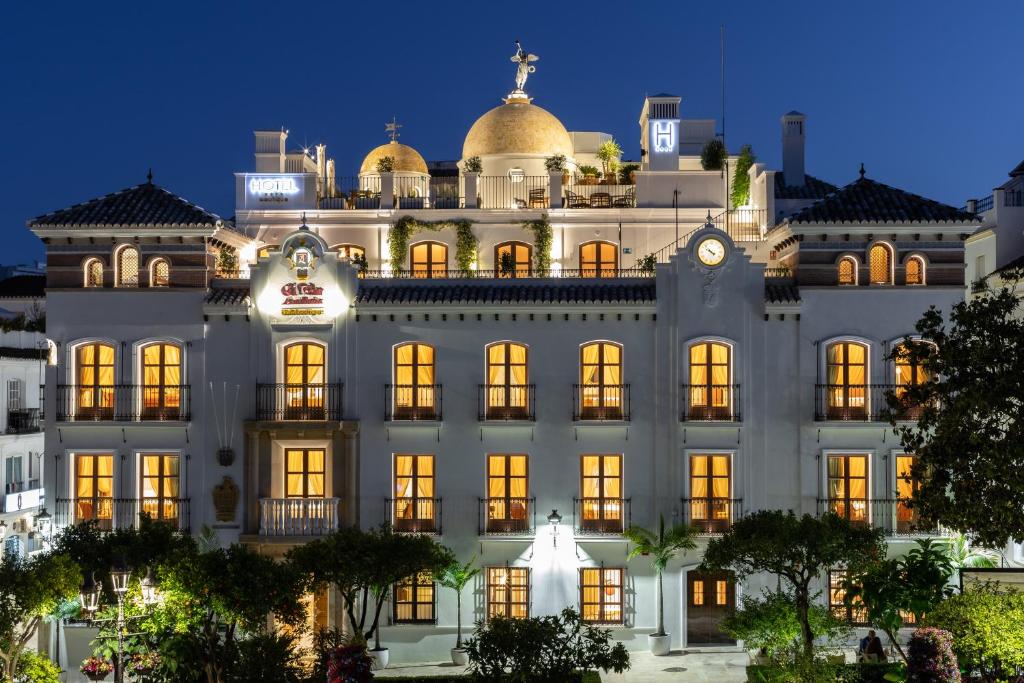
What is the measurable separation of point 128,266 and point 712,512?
63.8 ft

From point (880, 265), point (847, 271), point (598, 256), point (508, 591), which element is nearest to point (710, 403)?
point (847, 271)

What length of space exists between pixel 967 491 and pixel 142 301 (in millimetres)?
24132

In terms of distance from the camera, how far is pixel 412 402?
3634 centimetres

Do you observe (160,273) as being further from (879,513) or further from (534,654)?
(879,513)

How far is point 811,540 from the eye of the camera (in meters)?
30.3

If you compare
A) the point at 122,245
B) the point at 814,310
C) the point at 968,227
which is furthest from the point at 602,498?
the point at 122,245

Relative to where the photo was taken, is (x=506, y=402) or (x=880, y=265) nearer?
(x=506, y=402)

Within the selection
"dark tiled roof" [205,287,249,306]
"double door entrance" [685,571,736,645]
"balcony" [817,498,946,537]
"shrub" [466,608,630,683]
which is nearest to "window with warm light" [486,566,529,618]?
"double door entrance" [685,571,736,645]

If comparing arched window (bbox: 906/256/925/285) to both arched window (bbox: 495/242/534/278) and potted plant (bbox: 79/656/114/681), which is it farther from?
potted plant (bbox: 79/656/114/681)

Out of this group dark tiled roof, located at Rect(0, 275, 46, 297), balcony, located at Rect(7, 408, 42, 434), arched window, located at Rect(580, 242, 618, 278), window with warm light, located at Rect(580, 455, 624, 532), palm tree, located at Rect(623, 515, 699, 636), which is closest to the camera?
palm tree, located at Rect(623, 515, 699, 636)

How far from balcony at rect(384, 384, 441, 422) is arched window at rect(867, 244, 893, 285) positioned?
13.7m

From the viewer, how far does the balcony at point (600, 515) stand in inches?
1409

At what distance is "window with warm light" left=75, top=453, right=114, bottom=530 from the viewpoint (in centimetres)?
3622

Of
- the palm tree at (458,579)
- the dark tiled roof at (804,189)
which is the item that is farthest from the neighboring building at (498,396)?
the dark tiled roof at (804,189)
